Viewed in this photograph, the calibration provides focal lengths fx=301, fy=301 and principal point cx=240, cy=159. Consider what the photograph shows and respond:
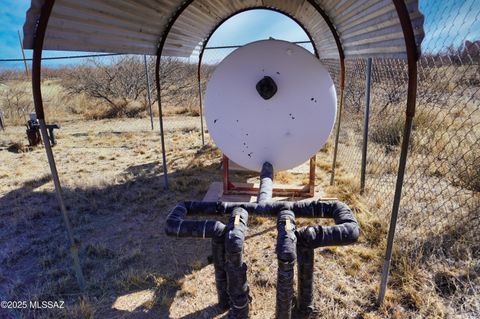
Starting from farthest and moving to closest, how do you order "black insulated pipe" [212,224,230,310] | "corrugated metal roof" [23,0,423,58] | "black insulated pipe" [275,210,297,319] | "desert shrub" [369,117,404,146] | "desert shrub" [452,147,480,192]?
1. "desert shrub" [369,117,404,146]
2. "desert shrub" [452,147,480,192]
3. "corrugated metal roof" [23,0,423,58]
4. "black insulated pipe" [212,224,230,310]
5. "black insulated pipe" [275,210,297,319]

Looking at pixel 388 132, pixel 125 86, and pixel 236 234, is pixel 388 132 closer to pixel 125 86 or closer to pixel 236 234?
pixel 236 234

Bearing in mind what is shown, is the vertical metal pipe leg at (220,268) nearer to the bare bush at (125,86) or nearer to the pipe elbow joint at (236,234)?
the pipe elbow joint at (236,234)

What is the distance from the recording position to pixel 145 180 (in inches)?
192

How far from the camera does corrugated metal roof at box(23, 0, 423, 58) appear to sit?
216cm

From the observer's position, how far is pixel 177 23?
162 inches

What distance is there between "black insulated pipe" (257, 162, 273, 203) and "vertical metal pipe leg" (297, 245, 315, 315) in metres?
0.50

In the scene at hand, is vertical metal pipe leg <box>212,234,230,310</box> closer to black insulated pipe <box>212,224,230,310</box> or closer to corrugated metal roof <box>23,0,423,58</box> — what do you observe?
black insulated pipe <box>212,224,230,310</box>

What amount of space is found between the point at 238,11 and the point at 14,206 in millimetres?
4385

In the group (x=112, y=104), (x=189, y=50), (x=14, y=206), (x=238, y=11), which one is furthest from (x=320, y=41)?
(x=112, y=104)

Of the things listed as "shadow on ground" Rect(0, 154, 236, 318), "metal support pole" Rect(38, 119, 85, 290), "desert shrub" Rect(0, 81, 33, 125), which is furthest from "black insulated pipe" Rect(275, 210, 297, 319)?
"desert shrub" Rect(0, 81, 33, 125)

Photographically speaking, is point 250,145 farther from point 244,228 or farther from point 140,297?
point 140,297

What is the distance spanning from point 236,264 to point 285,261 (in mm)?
303

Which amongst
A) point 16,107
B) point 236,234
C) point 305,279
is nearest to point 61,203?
point 236,234

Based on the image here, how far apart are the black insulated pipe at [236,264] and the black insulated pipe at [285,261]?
219 millimetres
